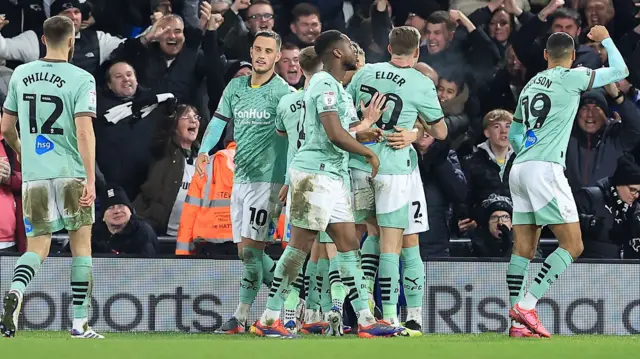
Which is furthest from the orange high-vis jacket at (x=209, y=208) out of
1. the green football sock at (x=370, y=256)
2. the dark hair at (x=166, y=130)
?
the green football sock at (x=370, y=256)

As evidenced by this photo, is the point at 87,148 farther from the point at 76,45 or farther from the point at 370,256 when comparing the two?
the point at 76,45

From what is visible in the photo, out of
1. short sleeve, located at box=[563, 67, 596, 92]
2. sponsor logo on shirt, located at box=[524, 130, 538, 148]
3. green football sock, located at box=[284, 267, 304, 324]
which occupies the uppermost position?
short sleeve, located at box=[563, 67, 596, 92]

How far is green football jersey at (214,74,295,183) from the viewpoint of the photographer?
9695 millimetres

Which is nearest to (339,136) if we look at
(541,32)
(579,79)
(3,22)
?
(579,79)

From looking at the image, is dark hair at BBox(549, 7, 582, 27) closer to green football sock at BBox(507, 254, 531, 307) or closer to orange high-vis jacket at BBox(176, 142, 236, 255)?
orange high-vis jacket at BBox(176, 142, 236, 255)

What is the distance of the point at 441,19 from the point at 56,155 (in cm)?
541

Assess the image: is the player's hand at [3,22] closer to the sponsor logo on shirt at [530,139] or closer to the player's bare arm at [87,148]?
the player's bare arm at [87,148]

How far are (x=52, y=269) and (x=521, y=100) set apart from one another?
4368 millimetres

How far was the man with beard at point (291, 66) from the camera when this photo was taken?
1191 centimetres

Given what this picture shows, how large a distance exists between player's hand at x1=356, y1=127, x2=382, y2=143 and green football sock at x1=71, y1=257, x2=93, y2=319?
213 centimetres

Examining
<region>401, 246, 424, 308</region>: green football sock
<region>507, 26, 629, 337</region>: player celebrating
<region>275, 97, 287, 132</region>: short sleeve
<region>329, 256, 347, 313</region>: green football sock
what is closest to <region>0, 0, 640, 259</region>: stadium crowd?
<region>275, 97, 287, 132</region>: short sleeve

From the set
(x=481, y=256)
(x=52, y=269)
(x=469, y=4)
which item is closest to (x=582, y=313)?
(x=481, y=256)

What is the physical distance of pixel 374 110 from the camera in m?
8.59

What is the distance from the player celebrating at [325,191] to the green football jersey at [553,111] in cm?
148
